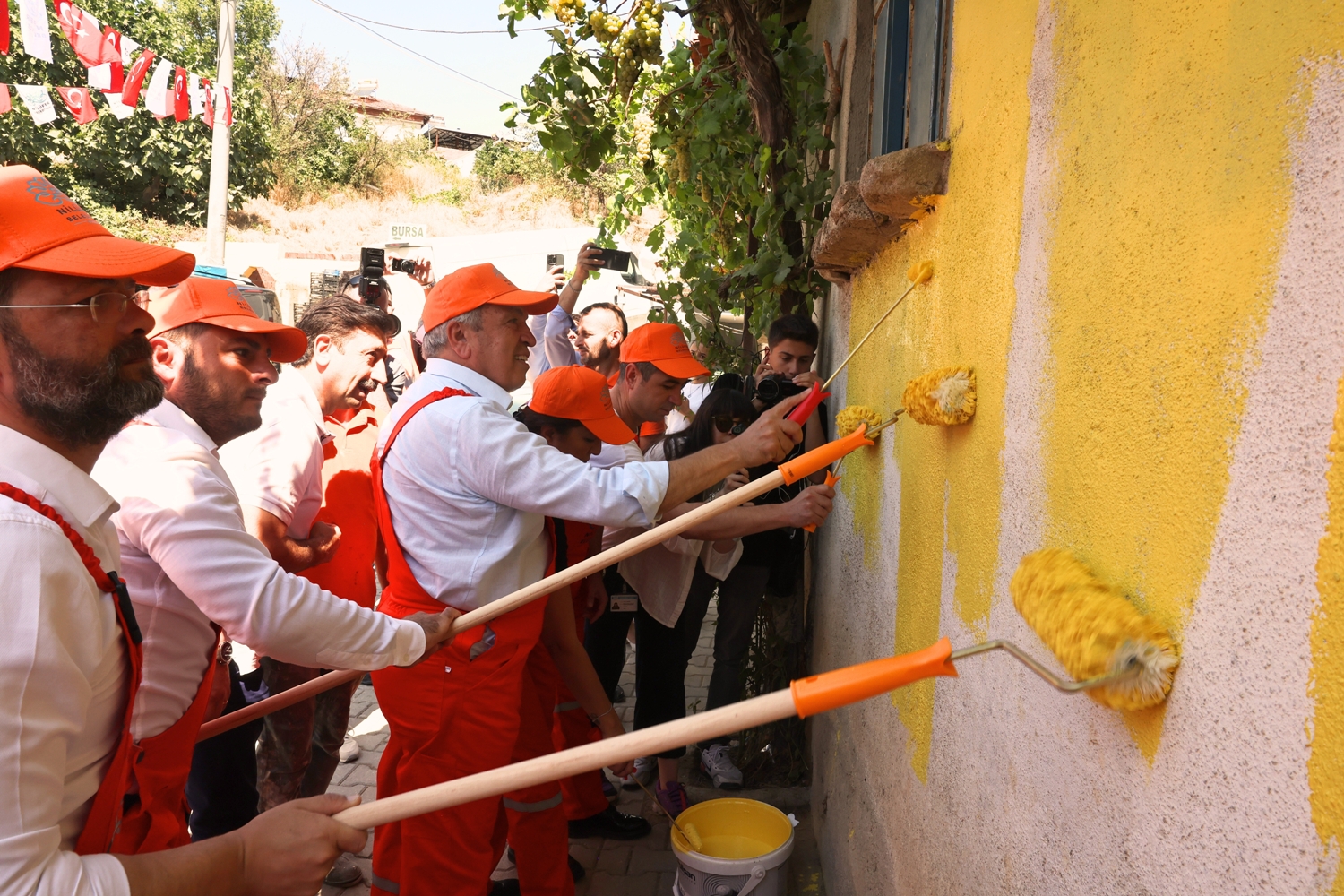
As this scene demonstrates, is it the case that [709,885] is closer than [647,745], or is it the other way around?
[647,745]

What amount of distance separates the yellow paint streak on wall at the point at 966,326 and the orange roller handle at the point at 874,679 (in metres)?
0.50

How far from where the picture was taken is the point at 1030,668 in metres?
1.16

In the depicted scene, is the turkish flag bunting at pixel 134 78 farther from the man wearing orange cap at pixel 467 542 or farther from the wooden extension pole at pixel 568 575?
the wooden extension pole at pixel 568 575

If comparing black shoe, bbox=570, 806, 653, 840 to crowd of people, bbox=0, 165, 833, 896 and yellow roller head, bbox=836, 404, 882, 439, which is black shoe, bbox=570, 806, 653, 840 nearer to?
crowd of people, bbox=0, 165, 833, 896

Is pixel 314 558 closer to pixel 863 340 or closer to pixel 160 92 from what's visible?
pixel 863 340

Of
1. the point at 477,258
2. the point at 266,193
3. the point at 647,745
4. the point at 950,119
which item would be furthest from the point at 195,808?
the point at 266,193

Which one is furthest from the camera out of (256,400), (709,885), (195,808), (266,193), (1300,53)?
(266,193)

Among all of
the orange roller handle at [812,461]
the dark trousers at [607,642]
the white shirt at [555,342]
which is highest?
the white shirt at [555,342]

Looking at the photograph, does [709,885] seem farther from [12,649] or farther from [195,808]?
[12,649]

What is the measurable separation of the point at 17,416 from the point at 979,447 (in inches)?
65.9

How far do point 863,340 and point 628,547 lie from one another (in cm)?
82

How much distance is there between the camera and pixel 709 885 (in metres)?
2.69

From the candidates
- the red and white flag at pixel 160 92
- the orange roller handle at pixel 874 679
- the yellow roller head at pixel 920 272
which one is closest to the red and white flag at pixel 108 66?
the red and white flag at pixel 160 92

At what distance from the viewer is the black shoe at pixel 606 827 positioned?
3.75 m
